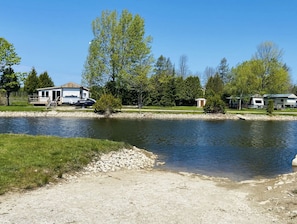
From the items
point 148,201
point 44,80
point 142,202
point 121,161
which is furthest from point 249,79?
point 142,202

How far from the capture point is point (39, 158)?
13.6 metres

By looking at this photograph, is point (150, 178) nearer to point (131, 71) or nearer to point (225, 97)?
point (131, 71)

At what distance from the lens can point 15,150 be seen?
14352 millimetres

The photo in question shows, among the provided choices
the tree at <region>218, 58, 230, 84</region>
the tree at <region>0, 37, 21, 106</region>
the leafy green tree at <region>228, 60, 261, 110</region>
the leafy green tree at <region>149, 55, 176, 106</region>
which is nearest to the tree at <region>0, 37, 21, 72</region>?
the tree at <region>0, 37, 21, 106</region>

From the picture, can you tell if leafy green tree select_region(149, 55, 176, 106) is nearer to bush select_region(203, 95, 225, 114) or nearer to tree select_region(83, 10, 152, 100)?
tree select_region(83, 10, 152, 100)

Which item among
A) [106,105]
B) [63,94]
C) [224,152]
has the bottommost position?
[224,152]

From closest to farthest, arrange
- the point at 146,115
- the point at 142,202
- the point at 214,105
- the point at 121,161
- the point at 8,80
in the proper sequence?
1. the point at 142,202
2. the point at 121,161
3. the point at 146,115
4. the point at 214,105
5. the point at 8,80

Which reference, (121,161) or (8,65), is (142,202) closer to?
(121,161)

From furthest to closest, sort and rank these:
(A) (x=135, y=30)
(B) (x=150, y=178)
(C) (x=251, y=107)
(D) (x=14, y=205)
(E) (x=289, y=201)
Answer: (C) (x=251, y=107) < (A) (x=135, y=30) < (B) (x=150, y=178) < (E) (x=289, y=201) < (D) (x=14, y=205)

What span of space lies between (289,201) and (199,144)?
15869 mm

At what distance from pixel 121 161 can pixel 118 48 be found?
50054mm

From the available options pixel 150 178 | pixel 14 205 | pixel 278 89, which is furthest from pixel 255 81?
pixel 14 205

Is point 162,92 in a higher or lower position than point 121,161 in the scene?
higher

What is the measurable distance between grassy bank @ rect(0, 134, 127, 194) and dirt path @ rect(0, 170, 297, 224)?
0.76m
